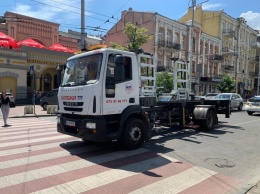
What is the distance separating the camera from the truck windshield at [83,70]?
22.9 feet

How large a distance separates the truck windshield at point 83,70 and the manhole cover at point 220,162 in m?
3.52

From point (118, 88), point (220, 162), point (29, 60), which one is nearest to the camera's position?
point (220, 162)

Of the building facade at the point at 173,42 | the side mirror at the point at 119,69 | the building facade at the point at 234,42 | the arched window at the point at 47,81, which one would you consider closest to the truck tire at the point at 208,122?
the side mirror at the point at 119,69

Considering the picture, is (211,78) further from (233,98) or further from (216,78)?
(233,98)

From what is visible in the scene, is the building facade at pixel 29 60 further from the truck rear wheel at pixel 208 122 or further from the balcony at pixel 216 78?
the balcony at pixel 216 78

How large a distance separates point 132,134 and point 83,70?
2.22 metres

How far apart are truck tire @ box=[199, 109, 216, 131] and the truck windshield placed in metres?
5.95

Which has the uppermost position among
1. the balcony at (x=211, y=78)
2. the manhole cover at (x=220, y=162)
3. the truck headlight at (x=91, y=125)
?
the balcony at (x=211, y=78)

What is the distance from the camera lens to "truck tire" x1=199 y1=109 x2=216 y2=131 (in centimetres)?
1116

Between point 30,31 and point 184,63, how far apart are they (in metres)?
28.0

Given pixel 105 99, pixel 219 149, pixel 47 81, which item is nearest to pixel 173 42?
pixel 47 81

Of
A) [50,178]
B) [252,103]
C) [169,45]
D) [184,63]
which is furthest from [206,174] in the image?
[169,45]

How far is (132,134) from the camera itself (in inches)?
296

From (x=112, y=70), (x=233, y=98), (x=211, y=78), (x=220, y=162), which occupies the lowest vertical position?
(x=220, y=162)
